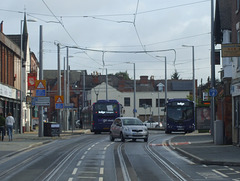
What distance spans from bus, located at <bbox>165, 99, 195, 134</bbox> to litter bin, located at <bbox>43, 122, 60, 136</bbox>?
11611mm

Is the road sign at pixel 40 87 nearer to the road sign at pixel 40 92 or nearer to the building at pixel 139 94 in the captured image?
the road sign at pixel 40 92

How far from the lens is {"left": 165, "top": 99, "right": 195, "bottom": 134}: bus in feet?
160

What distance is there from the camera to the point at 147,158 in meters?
21.9

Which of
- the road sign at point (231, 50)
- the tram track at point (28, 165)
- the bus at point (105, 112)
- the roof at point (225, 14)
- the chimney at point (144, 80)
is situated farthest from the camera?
the chimney at point (144, 80)

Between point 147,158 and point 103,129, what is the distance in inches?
1157

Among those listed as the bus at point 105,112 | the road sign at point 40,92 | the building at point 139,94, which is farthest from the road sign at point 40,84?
the building at point 139,94

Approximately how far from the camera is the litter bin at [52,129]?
134 feet

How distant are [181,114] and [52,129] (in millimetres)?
12978

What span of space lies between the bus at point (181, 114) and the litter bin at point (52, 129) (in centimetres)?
1161

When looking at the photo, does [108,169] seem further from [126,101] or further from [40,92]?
[126,101]

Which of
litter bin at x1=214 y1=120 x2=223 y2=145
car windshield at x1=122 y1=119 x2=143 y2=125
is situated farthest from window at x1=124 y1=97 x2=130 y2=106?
litter bin at x1=214 y1=120 x2=223 y2=145

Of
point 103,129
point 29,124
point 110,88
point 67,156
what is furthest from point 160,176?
point 110,88

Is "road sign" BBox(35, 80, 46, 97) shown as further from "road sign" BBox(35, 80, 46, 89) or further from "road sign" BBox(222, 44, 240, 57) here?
"road sign" BBox(222, 44, 240, 57)

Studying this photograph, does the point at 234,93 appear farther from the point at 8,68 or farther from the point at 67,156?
the point at 8,68
